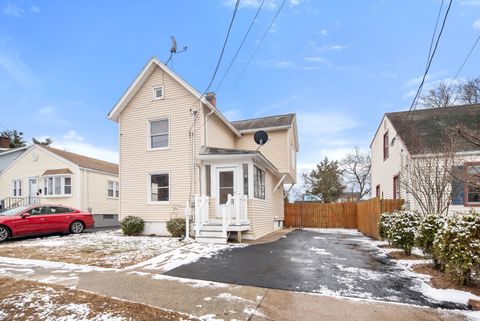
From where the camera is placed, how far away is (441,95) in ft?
80.2

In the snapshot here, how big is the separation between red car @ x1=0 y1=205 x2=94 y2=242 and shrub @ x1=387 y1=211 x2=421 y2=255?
13810 mm

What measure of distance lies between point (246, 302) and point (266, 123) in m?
13.8

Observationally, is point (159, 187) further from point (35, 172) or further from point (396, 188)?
point (35, 172)

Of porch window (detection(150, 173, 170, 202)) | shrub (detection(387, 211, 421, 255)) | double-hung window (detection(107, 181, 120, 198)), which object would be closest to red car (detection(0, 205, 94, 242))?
porch window (detection(150, 173, 170, 202))

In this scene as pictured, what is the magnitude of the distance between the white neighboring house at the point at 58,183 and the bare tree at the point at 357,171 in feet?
98.6

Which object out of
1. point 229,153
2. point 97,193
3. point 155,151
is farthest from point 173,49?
point 97,193

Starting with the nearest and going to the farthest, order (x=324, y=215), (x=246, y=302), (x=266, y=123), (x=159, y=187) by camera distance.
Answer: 1. (x=246, y=302)
2. (x=159, y=187)
3. (x=266, y=123)
4. (x=324, y=215)

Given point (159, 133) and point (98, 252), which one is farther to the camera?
point (159, 133)

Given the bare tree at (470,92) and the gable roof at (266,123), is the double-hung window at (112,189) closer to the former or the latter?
the gable roof at (266,123)

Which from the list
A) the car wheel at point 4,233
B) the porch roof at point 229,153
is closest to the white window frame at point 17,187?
the car wheel at point 4,233

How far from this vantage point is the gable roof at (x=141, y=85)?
1297 centimetres

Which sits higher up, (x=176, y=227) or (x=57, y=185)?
(x=57, y=185)

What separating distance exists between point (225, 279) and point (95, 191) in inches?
701

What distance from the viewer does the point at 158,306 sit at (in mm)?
Result: 4383
